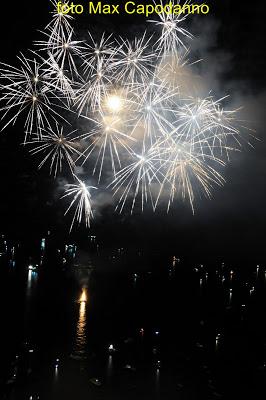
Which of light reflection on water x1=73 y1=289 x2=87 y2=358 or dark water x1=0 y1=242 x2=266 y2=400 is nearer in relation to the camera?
dark water x1=0 y1=242 x2=266 y2=400

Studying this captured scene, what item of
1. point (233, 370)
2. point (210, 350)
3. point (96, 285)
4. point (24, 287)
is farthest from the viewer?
point (96, 285)

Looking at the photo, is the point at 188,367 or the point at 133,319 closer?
the point at 188,367

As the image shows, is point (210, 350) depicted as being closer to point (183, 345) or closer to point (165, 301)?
point (183, 345)

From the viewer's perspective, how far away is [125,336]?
6075 cm

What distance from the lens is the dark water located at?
41844 millimetres

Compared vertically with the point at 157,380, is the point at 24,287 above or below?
above

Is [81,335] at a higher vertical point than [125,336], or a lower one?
higher

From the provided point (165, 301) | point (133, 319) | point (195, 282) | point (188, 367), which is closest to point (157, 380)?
point (188, 367)

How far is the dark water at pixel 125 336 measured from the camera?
41844 mm

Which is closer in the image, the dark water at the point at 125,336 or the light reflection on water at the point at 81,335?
the dark water at the point at 125,336

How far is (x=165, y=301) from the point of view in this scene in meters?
92.2

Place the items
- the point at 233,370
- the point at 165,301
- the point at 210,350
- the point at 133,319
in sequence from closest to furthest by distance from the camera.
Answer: the point at 233,370
the point at 210,350
the point at 133,319
the point at 165,301

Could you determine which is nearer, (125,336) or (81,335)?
(81,335)

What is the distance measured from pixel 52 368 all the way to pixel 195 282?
87.2m
